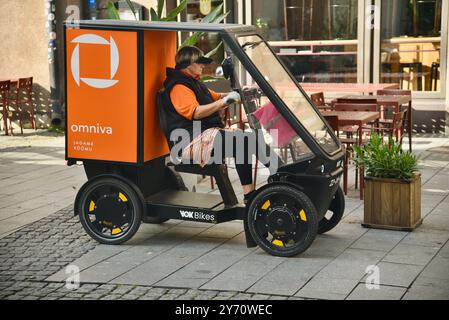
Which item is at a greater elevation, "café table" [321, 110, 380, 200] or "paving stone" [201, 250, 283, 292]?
"café table" [321, 110, 380, 200]

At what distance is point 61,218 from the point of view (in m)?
8.87

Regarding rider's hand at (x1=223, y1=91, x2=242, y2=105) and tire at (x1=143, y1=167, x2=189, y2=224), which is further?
tire at (x1=143, y1=167, x2=189, y2=224)

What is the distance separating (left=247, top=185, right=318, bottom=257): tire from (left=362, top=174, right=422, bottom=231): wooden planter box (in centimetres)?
120

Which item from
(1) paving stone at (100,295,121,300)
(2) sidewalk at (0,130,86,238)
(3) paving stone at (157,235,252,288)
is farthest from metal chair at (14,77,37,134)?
(1) paving stone at (100,295,121,300)

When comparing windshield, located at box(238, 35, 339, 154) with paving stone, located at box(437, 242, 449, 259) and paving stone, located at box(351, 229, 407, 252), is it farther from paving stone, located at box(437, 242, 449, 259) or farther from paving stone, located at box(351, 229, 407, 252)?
paving stone, located at box(437, 242, 449, 259)

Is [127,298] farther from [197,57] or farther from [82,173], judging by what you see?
[82,173]

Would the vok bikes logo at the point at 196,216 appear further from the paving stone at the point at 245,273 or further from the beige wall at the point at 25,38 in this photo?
the beige wall at the point at 25,38

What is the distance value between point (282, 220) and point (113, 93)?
1.83m

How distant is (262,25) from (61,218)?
7844 millimetres

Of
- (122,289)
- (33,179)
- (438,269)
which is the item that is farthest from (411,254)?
(33,179)

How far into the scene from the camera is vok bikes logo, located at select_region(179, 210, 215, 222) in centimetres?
755

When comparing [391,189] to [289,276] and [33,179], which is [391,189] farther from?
[33,179]

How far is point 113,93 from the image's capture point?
7.63m
